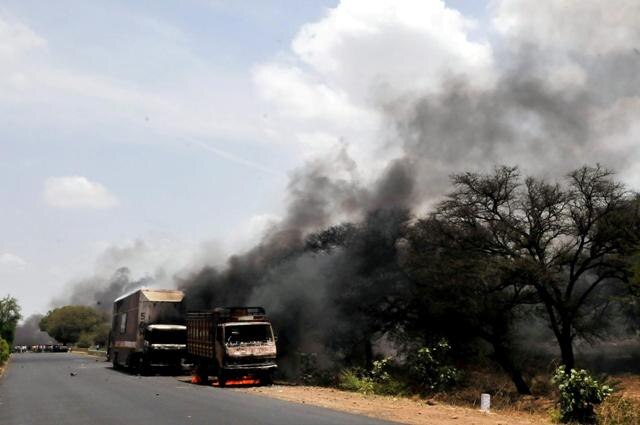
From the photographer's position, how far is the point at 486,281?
90.7 ft

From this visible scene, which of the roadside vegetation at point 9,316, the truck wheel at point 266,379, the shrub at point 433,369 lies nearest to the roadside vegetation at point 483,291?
the shrub at point 433,369

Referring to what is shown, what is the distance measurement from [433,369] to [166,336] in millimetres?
12313

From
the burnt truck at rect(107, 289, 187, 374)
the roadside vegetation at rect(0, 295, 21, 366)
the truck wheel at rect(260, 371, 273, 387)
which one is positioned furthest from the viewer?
the roadside vegetation at rect(0, 295, 21, 366)

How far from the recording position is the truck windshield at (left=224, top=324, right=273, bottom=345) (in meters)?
23.4

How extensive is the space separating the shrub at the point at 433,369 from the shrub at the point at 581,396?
8.13 metres

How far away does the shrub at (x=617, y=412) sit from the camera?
16044mm

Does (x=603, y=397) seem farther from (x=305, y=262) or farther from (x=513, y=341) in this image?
(x=305, y=262)

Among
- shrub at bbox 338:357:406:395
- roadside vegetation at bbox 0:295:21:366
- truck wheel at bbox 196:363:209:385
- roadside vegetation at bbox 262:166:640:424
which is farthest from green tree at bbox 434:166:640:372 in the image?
roadside vegetation at bbox 0:295:21:366

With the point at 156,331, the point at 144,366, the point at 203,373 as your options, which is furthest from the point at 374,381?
the point at 144,366

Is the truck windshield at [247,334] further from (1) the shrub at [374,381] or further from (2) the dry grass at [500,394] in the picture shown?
(2) the dry grass at [500,394]

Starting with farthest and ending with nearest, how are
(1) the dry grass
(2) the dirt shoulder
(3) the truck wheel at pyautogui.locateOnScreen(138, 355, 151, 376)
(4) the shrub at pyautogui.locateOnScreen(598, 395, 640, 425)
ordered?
(3) the truck wheel at pyautogui.locateOnScreen(138, 355, 151, 376)
(1) the dry grass
(4) the shrub at pyautogui.locateOnScreen(598, 395, 640, 425)
(2) the dirt shoulder

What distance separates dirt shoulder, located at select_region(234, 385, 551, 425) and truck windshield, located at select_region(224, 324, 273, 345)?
1.89 m

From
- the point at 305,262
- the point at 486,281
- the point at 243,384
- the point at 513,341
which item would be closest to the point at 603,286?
the point at 513,341

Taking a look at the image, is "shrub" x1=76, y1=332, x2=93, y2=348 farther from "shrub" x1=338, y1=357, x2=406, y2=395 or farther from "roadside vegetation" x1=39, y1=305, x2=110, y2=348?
"shrub" x1=338, y1=357, x2=406, y2=395
